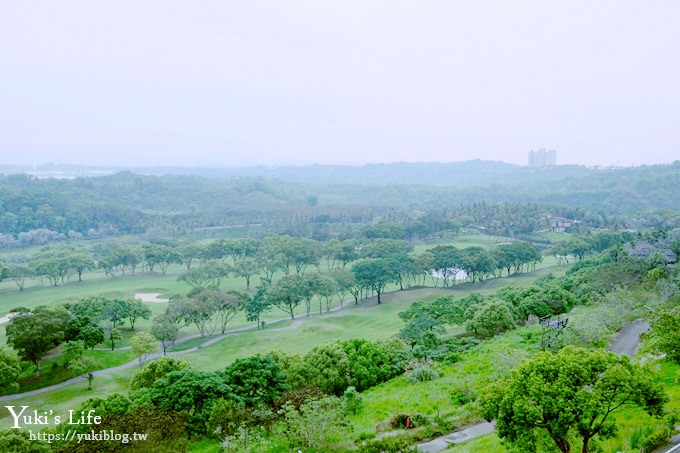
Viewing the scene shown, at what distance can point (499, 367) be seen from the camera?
24000mm

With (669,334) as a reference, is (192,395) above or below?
below

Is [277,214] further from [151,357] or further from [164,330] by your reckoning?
[164,330]

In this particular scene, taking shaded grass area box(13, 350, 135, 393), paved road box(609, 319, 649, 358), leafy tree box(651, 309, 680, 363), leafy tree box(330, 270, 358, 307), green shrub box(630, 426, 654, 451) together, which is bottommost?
shaded grass area box(13, 350, 135, 393)

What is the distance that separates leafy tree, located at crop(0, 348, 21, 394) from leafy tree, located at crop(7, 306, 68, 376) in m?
2.71

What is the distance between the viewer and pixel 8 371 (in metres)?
30.3

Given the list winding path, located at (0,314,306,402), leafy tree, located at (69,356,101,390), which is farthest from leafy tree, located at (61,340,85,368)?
winding path, located at (0,314,306,402)

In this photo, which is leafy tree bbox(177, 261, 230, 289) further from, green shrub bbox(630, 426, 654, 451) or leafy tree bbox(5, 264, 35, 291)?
green shrub bbox(630, 426, 654, 451)

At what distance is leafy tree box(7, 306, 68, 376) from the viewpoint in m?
34.9

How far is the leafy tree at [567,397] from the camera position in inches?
532

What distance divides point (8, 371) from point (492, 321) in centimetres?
3181

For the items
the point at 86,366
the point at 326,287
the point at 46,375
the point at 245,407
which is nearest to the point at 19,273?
the point at 46,375

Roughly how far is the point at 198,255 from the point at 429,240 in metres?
51.9

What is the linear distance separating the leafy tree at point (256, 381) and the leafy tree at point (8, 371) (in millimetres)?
16476

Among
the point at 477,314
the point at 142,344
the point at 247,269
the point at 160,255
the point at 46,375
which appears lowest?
the point at 46,375
